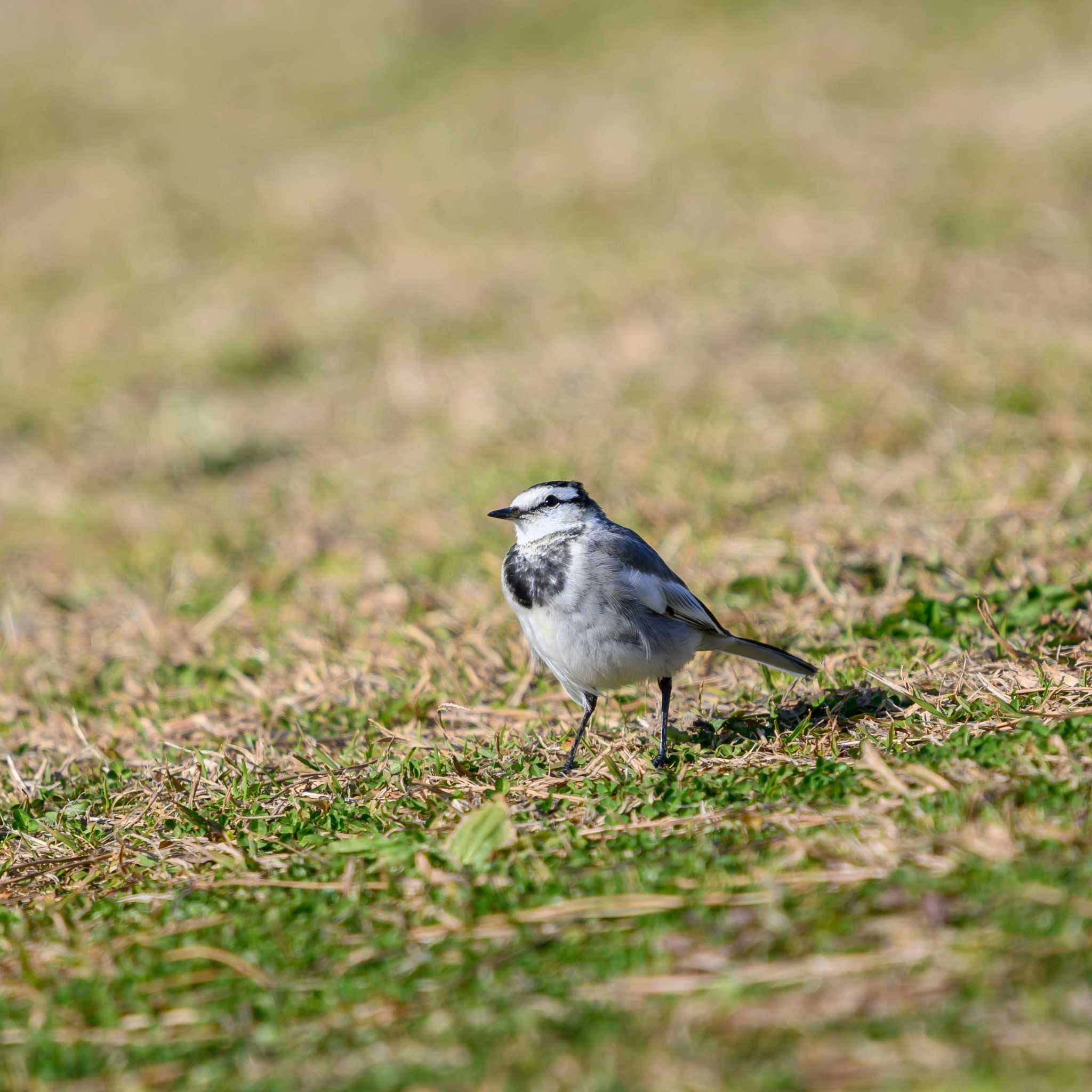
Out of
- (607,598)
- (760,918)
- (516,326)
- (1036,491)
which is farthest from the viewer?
→ (516,326)

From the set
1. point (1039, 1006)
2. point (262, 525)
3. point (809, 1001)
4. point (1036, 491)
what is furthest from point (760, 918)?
point (262, 525)

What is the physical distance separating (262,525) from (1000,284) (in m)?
6.26

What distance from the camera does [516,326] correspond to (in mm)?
11039

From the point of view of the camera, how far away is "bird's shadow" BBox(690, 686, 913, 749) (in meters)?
4.16

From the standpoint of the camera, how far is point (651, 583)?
4332 mm

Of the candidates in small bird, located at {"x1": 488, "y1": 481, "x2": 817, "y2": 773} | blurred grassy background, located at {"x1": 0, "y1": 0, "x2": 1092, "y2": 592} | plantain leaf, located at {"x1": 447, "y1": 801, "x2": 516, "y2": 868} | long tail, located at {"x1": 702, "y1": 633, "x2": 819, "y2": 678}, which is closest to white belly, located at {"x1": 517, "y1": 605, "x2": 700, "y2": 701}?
small bird, located at {"x1": 488, "y1": 481, "x2": 817, "y2": 773}

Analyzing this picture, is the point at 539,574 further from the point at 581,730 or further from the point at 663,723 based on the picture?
the point at 663,723

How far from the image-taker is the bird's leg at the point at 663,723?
3996 mm

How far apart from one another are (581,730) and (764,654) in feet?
2.50

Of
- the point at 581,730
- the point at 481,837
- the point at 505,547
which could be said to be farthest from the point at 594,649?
the point at 505,547

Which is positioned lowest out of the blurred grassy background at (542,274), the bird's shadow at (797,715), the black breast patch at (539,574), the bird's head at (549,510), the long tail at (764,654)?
the bird's shadow at (797,715)

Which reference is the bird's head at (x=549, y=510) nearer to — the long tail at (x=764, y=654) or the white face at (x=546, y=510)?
the white face at (x=546, y=510)

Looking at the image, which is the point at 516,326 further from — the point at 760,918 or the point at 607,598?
the point at 760,918

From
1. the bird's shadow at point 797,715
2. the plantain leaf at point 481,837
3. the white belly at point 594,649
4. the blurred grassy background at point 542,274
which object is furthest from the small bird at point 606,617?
the blurred grassy background at point 542,274
